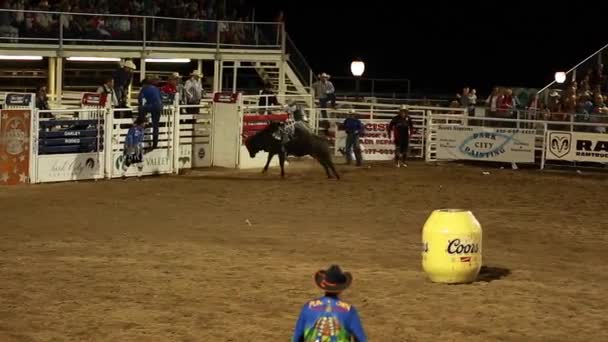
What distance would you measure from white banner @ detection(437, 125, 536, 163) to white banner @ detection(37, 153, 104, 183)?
9382 millimetres

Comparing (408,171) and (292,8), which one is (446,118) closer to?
(408,171)

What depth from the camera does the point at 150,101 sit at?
2266 centimetres

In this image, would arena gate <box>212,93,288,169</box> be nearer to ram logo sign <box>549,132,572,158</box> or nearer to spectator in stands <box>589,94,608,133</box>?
ram logo sign <box>549,132,572,158</box>

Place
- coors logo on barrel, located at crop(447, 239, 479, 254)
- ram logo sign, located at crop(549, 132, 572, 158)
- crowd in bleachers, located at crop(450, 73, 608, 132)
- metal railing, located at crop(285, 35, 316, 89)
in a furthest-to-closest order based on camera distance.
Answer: metal railing, located at crop(285, 35, 316, 89) < crowd in bleachers, located at crop(450, 73, 608, 132) < ram logo sign, located at crop(549, 132, 572, 158) < coors logo on barrel, located at crop(447, 239, 479, 254)

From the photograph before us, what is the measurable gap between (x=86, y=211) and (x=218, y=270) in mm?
5263

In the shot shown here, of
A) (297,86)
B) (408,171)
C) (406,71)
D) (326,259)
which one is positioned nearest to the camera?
(326,259)

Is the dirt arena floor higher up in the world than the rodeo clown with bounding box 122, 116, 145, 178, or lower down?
lower down

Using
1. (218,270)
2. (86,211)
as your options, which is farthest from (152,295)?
(86,211)

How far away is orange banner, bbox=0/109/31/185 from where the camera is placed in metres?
20.4

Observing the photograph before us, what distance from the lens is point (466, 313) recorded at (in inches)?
423

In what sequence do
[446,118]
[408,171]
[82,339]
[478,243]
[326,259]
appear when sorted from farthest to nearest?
[446,118]
[408,171]
[326,259]
[478,243]
[82,339]

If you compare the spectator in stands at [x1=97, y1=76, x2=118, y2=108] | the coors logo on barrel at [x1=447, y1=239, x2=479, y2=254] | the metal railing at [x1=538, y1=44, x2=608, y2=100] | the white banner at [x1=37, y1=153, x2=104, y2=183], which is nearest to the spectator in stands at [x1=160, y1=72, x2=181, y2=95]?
the spectator in stands at [x1=97, y1=76, x2=118, y2=108]

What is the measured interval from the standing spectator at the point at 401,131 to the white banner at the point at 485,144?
128 cm

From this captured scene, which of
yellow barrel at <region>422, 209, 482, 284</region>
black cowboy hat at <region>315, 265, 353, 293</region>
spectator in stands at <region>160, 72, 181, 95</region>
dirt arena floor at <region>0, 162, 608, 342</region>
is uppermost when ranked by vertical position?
spectator in stands at <region>160, 72, 181, 95</region>
